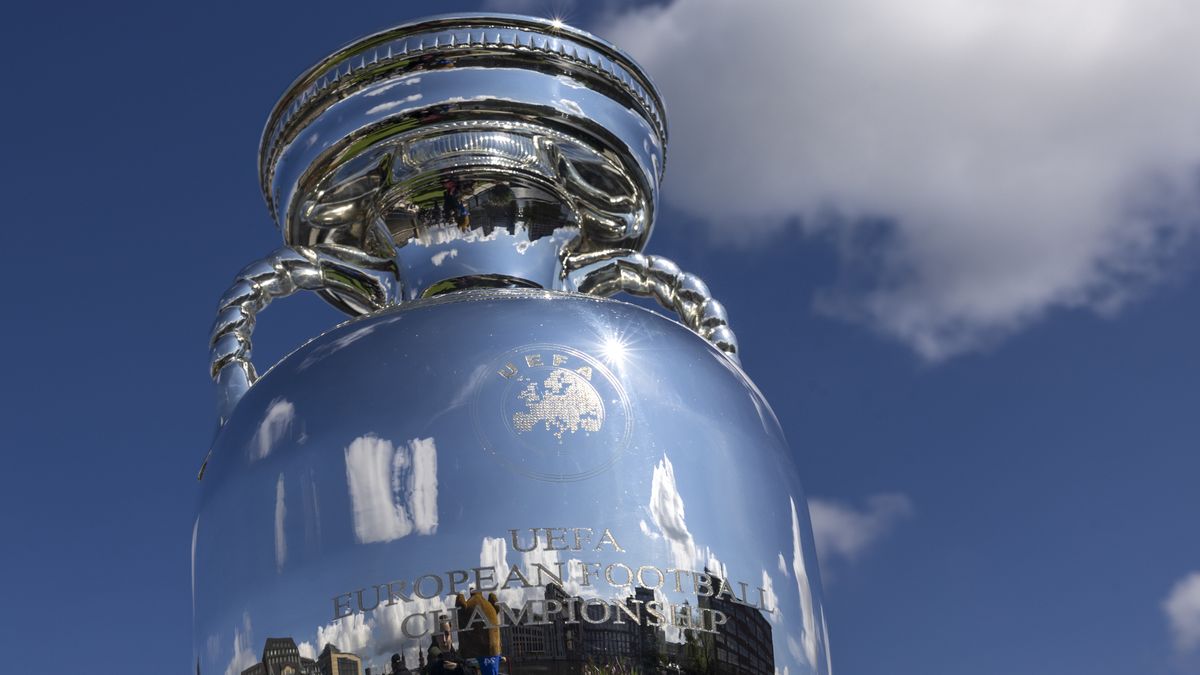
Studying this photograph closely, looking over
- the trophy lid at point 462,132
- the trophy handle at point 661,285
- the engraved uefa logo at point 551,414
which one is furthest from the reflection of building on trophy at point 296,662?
the trophy handle at point 661,285

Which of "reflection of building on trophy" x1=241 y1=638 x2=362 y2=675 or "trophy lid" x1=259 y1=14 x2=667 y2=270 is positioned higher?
"trophy lid" x1=259 y1=14 x2=667 y2=270

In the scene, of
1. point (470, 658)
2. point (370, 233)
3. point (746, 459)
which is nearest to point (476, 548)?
point (470, 658)

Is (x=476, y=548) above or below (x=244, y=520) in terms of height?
below

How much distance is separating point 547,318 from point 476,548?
386 millimetres

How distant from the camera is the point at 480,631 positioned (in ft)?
6.79

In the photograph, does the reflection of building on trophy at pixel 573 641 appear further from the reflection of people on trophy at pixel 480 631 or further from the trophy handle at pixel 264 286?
the trophy handle at pixel 264 286

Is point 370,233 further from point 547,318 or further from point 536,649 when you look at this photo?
point 536,649

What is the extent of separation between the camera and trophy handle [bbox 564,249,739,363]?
2.82 m

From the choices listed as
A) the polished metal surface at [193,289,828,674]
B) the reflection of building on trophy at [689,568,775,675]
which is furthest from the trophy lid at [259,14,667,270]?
the reflection of building on trophy at [689,568,775,675]

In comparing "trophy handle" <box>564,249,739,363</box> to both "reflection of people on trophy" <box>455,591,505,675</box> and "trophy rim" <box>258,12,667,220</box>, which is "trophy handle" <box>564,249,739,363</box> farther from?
"reflection of people on trophy" <box>455,591,505,675</box>

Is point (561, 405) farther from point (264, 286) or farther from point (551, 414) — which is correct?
point (264, 286)

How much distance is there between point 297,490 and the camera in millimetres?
2219

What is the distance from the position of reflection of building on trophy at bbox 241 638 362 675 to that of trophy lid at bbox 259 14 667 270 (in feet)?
2.43

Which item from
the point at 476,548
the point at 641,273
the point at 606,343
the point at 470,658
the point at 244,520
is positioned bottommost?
the point at 470,658
